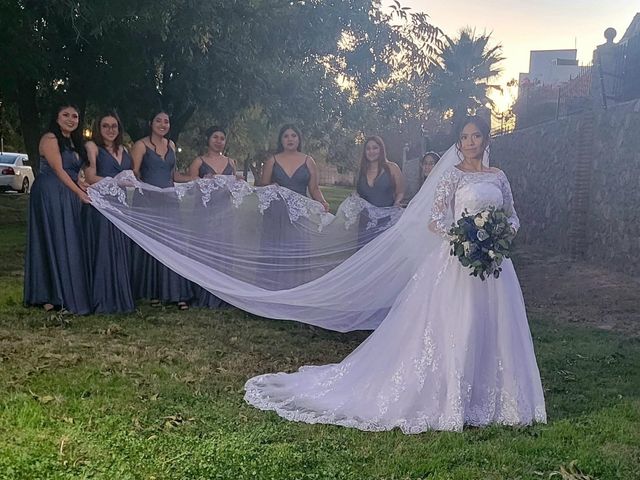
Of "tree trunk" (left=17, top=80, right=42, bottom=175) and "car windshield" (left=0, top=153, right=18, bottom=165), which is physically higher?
"tree trunk" (left=17, top=80, right=42, bottom=175)

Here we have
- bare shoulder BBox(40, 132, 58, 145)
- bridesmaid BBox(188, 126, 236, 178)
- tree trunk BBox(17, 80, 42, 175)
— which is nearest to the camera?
bare shoulder BBox(40, 132, 58, 145)

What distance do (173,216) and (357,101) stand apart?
8.43 m

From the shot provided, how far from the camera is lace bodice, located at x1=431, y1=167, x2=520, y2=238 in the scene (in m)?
4.40

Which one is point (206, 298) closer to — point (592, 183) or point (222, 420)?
point (222, 420)

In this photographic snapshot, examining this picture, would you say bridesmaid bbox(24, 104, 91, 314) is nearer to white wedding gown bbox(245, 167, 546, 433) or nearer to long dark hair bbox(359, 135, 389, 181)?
long dark hair bbox(359, 135, 389, 181)

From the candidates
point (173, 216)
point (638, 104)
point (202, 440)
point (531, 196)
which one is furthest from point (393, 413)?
point (531, 196)

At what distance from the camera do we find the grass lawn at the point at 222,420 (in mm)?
3463

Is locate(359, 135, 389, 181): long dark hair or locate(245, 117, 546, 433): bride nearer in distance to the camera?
locate(245, 117, 546, 433): bride

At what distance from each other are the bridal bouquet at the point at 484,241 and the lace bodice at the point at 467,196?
0.49 feet

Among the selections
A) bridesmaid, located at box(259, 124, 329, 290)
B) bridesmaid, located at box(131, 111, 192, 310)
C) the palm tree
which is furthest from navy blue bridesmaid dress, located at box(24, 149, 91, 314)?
the palm tree

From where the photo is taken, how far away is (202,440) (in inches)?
147

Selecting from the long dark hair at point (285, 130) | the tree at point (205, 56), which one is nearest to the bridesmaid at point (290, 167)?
the long dark hair at point (285, 130)

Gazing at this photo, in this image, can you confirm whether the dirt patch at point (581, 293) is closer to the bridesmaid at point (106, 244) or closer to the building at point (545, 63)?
the bridesmaid at point (106, 244)

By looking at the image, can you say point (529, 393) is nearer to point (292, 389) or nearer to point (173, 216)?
point (292, 389)
